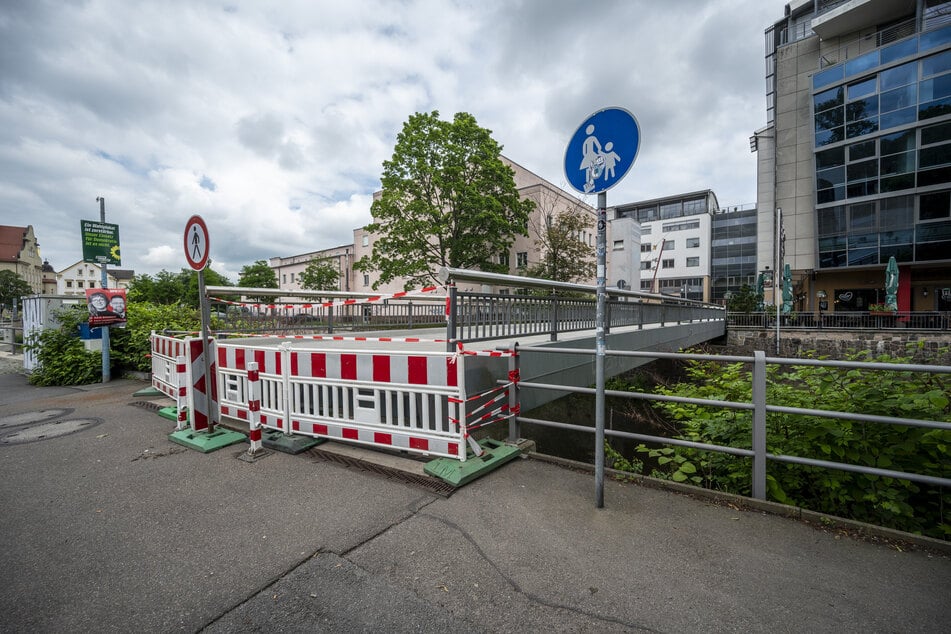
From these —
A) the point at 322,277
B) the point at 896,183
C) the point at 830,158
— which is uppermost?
the point at 830,158

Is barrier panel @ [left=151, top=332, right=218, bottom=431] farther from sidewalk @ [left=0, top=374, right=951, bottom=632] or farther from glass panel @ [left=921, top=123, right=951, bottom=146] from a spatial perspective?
glass panel @ [left=921, top=123, right=951, bottom=146]

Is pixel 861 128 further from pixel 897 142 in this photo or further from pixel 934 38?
pixel 934 38

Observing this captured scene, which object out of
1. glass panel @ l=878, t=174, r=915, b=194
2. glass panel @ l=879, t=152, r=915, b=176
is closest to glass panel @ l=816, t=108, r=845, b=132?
glass panel @ l=879, t=152, r=915, b=176

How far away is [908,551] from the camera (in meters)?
2.46

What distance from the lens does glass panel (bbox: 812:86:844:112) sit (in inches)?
1055

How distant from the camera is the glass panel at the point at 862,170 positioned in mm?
25453

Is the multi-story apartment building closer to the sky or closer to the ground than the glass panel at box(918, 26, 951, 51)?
closer to the ground

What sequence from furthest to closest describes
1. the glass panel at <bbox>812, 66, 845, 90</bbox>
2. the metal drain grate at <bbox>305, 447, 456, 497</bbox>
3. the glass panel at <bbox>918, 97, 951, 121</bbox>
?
the glass panel at <bbox>812, 66, 845, 90</bbox> < the glass panel at <bbox>918, 97, 951, 121</bbox> < the metal drain grate at <bbox>305, 447, 456, 497</bbox>

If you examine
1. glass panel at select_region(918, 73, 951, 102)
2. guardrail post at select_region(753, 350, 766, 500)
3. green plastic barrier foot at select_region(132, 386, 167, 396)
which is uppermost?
glass panel at select_region(918, 73, 951, 102)

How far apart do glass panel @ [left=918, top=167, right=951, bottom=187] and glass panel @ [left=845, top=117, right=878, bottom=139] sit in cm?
383

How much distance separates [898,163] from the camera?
80.7 ft

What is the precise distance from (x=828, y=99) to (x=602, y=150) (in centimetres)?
3563

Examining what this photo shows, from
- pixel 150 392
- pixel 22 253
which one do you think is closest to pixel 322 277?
pixel 150 392

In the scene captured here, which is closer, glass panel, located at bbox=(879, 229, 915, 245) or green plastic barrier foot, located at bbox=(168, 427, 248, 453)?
green plastic barrier foot, located at bbox=(168, 427, 248, 453)
